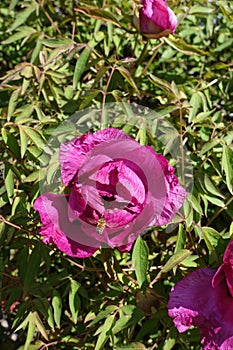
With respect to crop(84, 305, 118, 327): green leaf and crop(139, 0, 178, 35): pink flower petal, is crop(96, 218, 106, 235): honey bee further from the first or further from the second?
crop(139, 0, 178, 35): pink flower petal

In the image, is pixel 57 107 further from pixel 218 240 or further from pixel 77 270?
pixel 218 240

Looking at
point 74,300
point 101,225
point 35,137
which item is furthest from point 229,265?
point 35,137

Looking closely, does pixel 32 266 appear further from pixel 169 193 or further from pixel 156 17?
pixel 156 17

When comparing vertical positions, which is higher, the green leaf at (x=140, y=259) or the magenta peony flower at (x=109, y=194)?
the magenta peony flower at (x=109, y=194)

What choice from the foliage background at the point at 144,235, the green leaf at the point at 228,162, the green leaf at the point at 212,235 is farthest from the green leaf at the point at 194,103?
the green leaf at the point at 212,235

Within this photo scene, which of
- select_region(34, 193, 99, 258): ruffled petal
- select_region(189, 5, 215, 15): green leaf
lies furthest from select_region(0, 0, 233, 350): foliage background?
select_region(34, 193, 99, 258): ruffled petal

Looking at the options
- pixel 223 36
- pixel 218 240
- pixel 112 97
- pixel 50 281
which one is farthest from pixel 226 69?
pixel 50 281

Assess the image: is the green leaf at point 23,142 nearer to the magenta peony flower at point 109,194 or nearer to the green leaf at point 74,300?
the magenta peony flower at point 109,194
